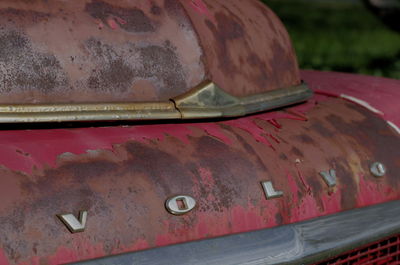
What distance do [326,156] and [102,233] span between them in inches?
22.6

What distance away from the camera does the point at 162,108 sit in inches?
55.8

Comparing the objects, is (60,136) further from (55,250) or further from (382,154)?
(382,154)

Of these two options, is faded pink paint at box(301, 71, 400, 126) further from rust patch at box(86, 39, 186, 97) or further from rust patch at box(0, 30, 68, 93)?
rust patch at box(0, 30, 68, 93)

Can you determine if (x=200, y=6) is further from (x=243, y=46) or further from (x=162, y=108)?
(x=162, y=108)

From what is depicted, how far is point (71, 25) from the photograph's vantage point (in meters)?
1.38

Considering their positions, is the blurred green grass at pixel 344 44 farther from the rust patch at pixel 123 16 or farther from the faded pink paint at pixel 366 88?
the rust patch at pixel 123 16

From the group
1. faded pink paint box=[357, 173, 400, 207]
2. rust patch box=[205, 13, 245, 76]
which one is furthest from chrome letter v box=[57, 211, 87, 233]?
faded pink paint box=[357, 173, 400, 207]

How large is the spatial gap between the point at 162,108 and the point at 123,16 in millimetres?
207

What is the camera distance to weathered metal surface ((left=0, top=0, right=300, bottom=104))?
1.32 metres

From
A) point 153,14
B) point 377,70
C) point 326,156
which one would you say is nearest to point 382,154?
point 326,156

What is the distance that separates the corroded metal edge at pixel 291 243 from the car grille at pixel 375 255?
47 mm

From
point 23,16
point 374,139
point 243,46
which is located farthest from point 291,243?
point 23,16

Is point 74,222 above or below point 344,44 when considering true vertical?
above

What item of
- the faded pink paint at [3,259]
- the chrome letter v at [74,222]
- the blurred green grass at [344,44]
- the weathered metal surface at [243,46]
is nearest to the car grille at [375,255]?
the weathered metal surface at [243,46]
